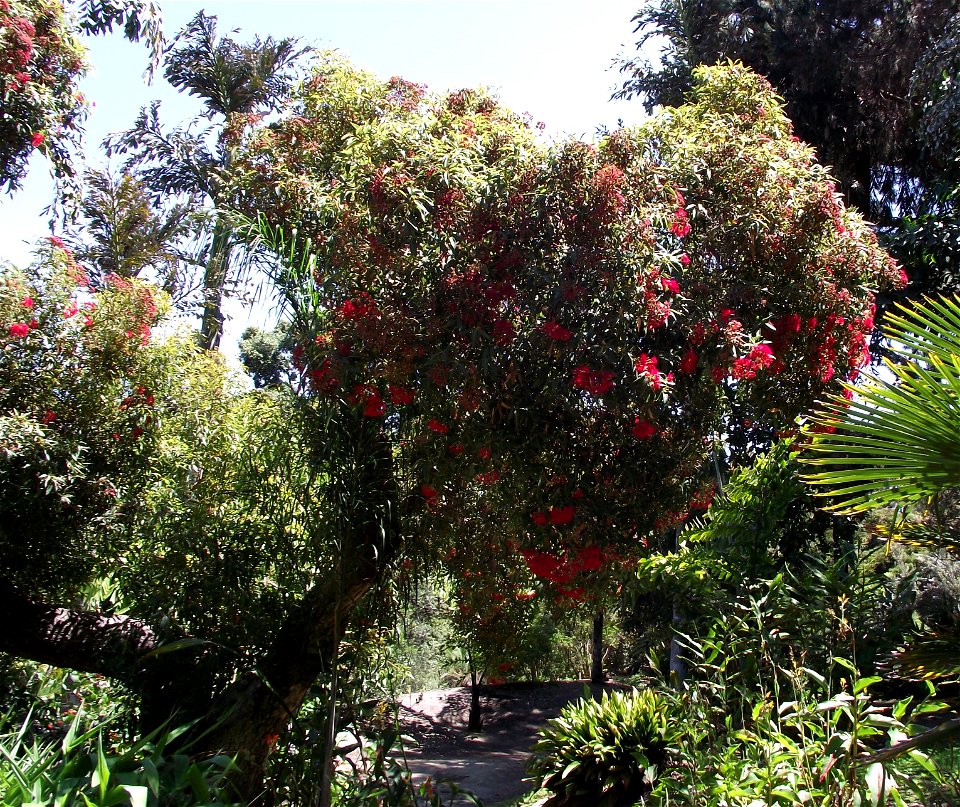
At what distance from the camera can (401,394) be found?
398cm

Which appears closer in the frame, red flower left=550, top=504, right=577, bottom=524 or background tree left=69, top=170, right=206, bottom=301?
red flower left=550, top=504, right=577, bottom=524

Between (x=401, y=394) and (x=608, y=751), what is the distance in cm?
330

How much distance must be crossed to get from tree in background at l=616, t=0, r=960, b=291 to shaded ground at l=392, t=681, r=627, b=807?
327 inches

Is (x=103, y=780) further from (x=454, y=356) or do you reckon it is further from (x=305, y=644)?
(x=454, y=356)

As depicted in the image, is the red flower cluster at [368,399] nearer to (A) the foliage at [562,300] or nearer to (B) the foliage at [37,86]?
(A) the foliage at [562,300]

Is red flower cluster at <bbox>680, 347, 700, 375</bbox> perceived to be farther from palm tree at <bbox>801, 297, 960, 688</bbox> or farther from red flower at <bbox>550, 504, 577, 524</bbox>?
palm tree at <bbox>801, 297, 960, 688</bbox>

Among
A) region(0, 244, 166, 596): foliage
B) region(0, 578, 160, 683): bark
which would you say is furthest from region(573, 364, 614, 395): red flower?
region(0, 244, 166, 596): foliage

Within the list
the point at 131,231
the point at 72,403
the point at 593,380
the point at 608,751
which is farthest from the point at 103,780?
the point at 131,231

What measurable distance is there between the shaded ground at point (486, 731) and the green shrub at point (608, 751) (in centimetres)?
410

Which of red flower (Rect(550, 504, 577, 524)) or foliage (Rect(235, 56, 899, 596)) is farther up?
foliage (Rect(235, 56, 899, 596))

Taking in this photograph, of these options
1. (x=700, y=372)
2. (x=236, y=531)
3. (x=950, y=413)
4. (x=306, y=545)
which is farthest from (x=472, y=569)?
(x=950, y=413)

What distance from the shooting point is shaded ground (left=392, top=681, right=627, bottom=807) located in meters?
10.8

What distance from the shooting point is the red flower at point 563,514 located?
4086 mm

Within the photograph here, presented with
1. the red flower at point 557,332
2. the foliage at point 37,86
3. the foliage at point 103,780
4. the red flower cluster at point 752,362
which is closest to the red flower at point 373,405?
the red flower at point 557,332
